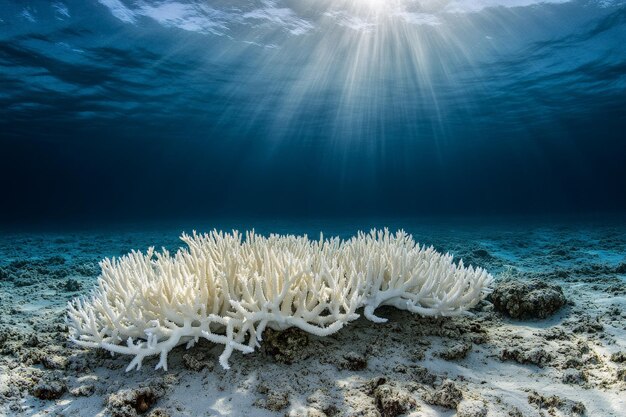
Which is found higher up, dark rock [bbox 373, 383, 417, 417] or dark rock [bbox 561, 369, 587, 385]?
dark rock [bbox 561, 369, 587, 385]

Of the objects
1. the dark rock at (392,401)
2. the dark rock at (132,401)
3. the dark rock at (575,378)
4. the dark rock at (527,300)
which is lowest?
the dark rock at (132,401)

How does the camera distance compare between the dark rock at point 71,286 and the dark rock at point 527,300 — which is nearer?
the dark rock at point 527,300

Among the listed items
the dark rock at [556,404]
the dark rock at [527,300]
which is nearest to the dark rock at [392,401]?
the dark rock at [556,404]

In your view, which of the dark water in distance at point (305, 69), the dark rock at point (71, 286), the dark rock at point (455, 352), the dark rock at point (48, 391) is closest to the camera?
the dark rock at point (48, 391)

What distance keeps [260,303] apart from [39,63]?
80.8ft

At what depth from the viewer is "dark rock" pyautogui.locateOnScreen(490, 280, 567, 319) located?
452 centimetres

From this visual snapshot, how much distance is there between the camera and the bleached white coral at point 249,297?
3.23 meters

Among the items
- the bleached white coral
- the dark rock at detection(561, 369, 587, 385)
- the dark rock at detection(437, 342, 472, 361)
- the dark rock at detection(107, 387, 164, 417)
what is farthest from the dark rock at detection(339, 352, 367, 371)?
the dark rock at detection(561, 369, 587, 385)

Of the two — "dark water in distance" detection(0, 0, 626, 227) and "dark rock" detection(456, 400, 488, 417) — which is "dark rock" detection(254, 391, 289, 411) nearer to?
"dark rock" detection(456, 400, 488, 417)

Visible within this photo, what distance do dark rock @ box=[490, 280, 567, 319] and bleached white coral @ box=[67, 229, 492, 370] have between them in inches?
25.5

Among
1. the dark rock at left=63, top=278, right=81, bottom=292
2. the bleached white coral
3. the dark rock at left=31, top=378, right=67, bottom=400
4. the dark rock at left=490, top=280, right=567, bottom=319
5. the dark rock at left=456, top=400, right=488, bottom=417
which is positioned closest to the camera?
the dark rock at left=456, top=400, right=488, bottom=417

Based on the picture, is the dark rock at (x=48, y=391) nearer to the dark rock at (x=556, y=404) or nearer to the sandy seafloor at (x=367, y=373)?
the sandy seafloor at (x=367, y=373)

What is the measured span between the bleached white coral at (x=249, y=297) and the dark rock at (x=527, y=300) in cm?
65

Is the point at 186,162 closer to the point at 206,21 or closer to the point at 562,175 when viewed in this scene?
the point at 206,21
